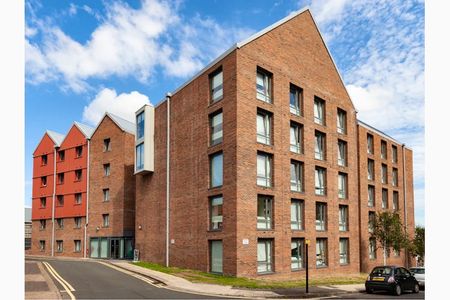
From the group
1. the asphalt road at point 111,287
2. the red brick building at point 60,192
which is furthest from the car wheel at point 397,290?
the red brick building at point 60,192

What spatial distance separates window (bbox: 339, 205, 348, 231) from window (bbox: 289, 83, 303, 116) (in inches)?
351

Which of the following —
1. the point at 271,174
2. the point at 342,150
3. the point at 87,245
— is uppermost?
the point at 342,150

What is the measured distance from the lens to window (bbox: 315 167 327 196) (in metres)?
30.9

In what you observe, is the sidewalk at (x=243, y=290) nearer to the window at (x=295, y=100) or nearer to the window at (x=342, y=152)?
the window at (x=295, y=100)

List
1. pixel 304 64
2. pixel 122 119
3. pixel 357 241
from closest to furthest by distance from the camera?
1. pixel 304 64
2. pixel 357 241
3. pixel 122 119

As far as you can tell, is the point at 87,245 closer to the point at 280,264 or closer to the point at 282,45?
the point at 280,264

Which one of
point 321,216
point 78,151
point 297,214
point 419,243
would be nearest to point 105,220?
point 78,151

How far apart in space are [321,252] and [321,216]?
8.17 feet

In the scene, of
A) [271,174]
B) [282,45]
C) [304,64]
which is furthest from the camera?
[304,64]

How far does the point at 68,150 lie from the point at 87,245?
11.2m

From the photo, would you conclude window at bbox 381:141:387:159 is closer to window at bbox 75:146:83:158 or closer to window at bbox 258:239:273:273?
window at bbox 258:239:273:273

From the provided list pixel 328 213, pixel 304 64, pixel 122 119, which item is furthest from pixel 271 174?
pixel 122 119

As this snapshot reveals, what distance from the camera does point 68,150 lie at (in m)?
47.7

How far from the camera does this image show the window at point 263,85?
26859 mm
